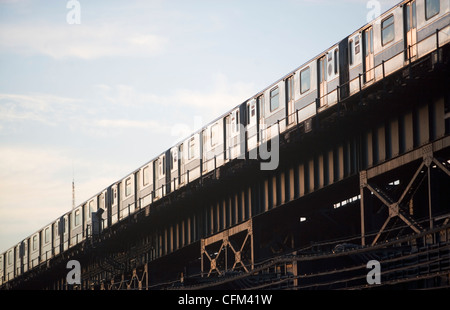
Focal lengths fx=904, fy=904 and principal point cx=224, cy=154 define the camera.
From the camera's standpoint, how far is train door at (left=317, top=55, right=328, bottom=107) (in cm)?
4016

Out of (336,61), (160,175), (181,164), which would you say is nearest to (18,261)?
(160,175)

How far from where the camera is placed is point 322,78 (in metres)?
40.6

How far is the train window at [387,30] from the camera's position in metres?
35.6

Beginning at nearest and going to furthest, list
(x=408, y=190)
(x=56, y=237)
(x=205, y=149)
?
(x=408, y=190)
(x=205, y=149)
(x=56, y=237)

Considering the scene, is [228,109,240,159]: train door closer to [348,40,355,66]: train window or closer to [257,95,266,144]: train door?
[257,95,266,144]: train door

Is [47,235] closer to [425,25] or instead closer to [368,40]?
[368,40]

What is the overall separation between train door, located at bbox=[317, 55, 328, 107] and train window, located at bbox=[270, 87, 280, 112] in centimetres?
400

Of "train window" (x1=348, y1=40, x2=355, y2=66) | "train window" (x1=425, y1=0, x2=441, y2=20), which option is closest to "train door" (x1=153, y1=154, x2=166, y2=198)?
"train window" (x1=348, y1=40, x2=355, y2=66)

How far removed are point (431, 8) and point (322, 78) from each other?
837cm

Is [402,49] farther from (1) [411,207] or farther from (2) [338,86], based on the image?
(1) [411,207]

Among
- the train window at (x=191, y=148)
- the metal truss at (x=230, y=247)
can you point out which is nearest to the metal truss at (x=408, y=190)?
the metal truss at (x=230, y=247)

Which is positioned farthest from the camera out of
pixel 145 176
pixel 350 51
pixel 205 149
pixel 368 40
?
pixel 145 176
